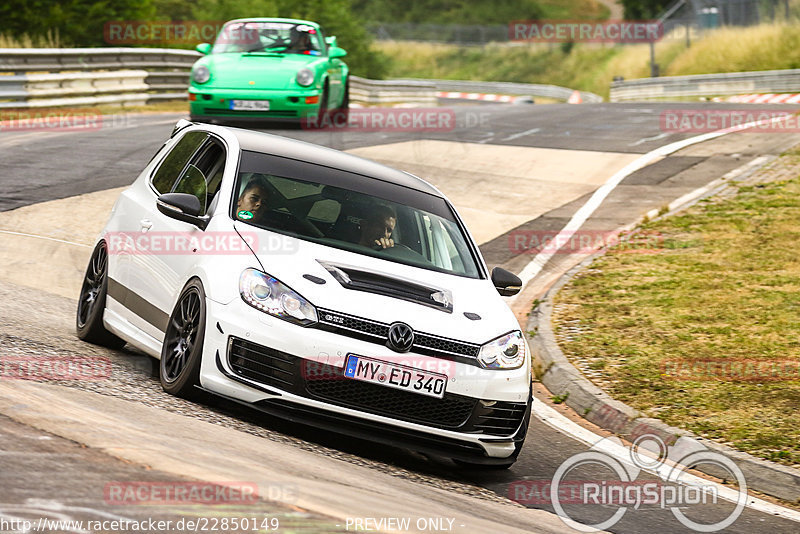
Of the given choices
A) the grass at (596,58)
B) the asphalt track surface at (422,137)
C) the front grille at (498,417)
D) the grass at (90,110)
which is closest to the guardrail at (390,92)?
the asphalt track surface at (422,137)

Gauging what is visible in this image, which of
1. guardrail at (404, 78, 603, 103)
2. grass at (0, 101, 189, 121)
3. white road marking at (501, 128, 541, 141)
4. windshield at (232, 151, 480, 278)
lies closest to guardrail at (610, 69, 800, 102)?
guardrail at (404, 78, 603, 103)

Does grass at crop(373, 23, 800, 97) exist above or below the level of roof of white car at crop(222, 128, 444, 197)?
below

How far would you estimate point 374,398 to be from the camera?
5.75 m

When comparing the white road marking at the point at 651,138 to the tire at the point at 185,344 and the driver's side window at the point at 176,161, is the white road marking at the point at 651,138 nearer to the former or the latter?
the driver's side window at the point at 176,161

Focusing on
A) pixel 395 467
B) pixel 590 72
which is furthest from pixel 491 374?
pixel 590 72

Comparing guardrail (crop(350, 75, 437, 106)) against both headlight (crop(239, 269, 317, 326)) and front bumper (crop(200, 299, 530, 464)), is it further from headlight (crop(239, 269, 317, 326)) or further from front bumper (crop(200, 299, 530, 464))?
front bumper (crop(200, 299, 530, 464))

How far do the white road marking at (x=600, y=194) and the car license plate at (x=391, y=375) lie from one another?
13.5ft

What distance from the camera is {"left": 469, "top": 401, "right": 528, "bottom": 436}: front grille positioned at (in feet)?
19.6

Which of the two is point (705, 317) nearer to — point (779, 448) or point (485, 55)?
point (779, 448)

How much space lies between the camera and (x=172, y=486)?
4098 millimetres

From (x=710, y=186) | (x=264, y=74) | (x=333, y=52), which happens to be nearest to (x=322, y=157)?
(x=710, y=186)

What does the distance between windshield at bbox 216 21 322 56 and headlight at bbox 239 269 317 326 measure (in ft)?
44.4

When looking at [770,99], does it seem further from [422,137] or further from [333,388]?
[333,388]

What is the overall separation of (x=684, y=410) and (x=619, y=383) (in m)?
0.70
